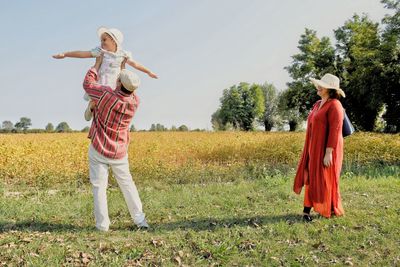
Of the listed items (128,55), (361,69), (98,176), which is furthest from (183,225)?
(361,69)

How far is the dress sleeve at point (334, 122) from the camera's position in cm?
597

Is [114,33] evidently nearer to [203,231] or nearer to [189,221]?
[203,231]

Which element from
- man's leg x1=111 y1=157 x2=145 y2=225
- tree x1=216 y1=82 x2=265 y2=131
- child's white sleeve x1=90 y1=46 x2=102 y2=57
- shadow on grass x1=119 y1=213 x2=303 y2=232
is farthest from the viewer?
tree x1=216 y1=82 x2=265 y2=131

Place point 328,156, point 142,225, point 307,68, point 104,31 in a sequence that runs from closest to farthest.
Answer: point 104,31, point 142,225, point 328,156, point 307,68

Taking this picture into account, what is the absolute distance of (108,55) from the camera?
5.34 m

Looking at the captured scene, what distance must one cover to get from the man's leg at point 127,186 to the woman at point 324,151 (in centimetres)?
239

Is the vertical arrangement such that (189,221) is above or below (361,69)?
below

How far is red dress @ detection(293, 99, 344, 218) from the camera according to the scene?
19.7ft

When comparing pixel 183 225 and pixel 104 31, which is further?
pixel 183 225

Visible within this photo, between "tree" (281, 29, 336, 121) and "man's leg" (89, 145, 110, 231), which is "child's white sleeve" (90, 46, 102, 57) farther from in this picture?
"tree" (281, 29, 336, 121)

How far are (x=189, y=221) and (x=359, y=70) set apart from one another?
31.8 metres

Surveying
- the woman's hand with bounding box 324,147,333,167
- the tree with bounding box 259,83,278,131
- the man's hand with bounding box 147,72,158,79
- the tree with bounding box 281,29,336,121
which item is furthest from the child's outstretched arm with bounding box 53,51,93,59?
the tree with bounding box 259,83,278,131

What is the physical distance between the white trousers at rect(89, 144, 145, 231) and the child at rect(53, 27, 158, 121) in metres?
0.56

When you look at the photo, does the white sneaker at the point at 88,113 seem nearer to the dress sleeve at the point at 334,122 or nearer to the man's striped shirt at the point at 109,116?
the man's striped shirt at the point at 109,116
